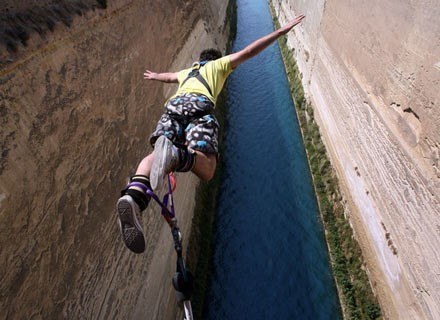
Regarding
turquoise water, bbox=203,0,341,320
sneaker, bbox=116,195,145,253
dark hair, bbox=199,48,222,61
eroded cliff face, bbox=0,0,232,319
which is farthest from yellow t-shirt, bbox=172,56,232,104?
turquoise water, bbox=203,0,341,320

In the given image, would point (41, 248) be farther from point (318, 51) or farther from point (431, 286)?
point (318, 51)

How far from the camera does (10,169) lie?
8.27 feet

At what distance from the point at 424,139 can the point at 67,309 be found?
166 inches

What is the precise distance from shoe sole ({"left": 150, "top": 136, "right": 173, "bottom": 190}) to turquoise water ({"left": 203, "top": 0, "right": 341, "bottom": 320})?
3.99 m

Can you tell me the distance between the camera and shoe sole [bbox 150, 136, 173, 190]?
2312 millimetres

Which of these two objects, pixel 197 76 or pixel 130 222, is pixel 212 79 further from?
pixel 130 222

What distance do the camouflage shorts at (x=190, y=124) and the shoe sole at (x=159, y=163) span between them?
0.38m

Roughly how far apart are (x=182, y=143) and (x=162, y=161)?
0.61 metres

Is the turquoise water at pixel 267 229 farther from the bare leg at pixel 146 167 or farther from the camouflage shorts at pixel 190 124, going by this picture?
the bare leg at pixel 146 167

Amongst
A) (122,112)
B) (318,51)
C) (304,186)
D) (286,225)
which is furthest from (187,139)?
(318,51)

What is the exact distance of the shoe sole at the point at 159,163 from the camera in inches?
91.0

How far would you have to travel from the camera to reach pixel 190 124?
9.83ft

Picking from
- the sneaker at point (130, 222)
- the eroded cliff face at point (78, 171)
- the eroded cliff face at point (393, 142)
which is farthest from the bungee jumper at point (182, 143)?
the eroded cliff face at point (393, 142)

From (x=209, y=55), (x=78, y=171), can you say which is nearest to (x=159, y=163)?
(x=78, y=171)
